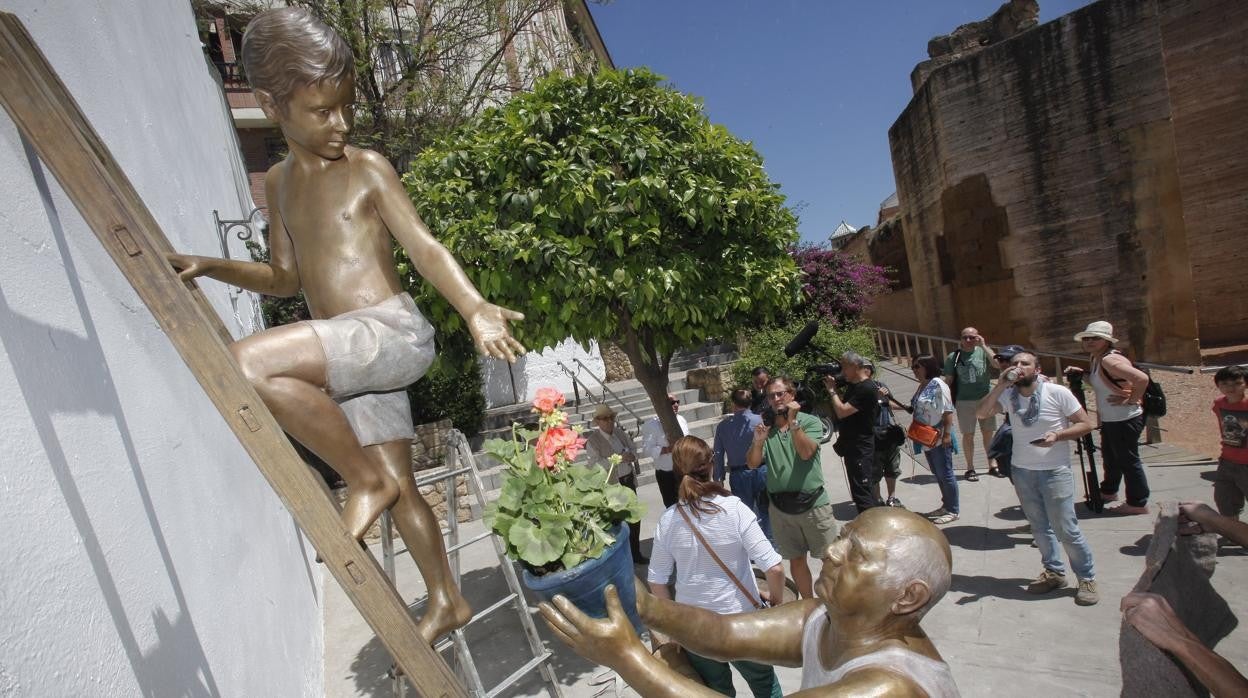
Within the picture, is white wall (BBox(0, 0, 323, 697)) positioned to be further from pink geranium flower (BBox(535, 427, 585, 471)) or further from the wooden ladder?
pink geranium flower (BBox(535, 427, 585, 471))

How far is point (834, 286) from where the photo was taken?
1428 cm

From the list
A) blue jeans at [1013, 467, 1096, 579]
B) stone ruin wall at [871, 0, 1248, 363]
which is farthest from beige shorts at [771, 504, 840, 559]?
stone ruin wall at [871, 0, 1248, 363]

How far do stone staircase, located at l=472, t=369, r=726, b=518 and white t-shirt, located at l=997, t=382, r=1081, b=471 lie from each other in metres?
5.66

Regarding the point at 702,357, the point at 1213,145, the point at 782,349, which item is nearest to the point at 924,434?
the point at 782,349

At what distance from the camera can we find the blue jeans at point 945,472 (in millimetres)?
5996

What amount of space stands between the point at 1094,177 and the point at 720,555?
12.0m

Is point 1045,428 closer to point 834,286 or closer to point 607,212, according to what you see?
point 607,212

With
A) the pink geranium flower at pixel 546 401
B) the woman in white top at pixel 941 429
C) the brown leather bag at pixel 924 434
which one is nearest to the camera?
the pink geranium flower at pixel 546 401

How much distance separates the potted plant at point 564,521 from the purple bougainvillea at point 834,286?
39.5 ft

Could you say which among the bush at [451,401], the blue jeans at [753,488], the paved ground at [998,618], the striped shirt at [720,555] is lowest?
the paved ground at [998,618]

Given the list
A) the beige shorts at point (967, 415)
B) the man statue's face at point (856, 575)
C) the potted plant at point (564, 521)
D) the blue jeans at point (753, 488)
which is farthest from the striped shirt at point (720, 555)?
the beige shorts at point (967, 415)

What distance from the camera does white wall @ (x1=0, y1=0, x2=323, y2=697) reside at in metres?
1.13

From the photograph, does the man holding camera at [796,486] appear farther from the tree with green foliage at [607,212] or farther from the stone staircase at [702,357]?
the stone staircase at [702,357]

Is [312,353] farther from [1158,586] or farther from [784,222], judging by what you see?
[784,222]
